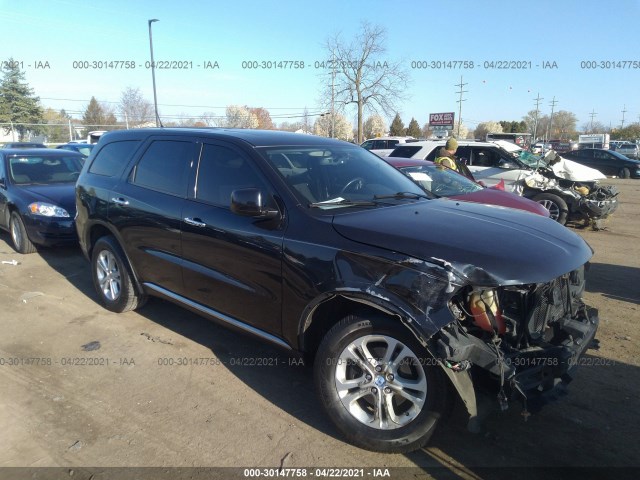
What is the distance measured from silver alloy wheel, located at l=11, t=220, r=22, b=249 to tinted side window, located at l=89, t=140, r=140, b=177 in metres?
3.26

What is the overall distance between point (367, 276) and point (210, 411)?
1.55 m

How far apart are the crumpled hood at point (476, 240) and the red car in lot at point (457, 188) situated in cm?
347

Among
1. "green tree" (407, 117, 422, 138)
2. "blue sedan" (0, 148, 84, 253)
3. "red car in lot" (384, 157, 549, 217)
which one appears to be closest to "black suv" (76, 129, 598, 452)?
"red car in lot" (384, 157, 549, 217)

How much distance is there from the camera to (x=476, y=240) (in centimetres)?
277

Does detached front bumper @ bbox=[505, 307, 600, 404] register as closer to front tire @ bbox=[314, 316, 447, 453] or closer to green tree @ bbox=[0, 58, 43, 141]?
A: front tire @ bbox=[314, 316, 447, 453]

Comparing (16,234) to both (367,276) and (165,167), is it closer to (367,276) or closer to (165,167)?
(165,167)

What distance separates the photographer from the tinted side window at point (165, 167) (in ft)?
13.4

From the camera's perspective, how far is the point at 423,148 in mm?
11742

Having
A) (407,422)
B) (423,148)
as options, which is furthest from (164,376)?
(423,148)

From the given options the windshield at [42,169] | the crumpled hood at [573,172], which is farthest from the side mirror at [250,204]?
the crumpled hood at [573,172]

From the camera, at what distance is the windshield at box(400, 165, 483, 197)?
728 cm

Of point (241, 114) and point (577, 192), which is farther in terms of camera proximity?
point (241, 114)

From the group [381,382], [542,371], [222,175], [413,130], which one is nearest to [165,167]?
[222,175]

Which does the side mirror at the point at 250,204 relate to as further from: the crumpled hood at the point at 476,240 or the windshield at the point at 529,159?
the windshield at the point at 529,159
